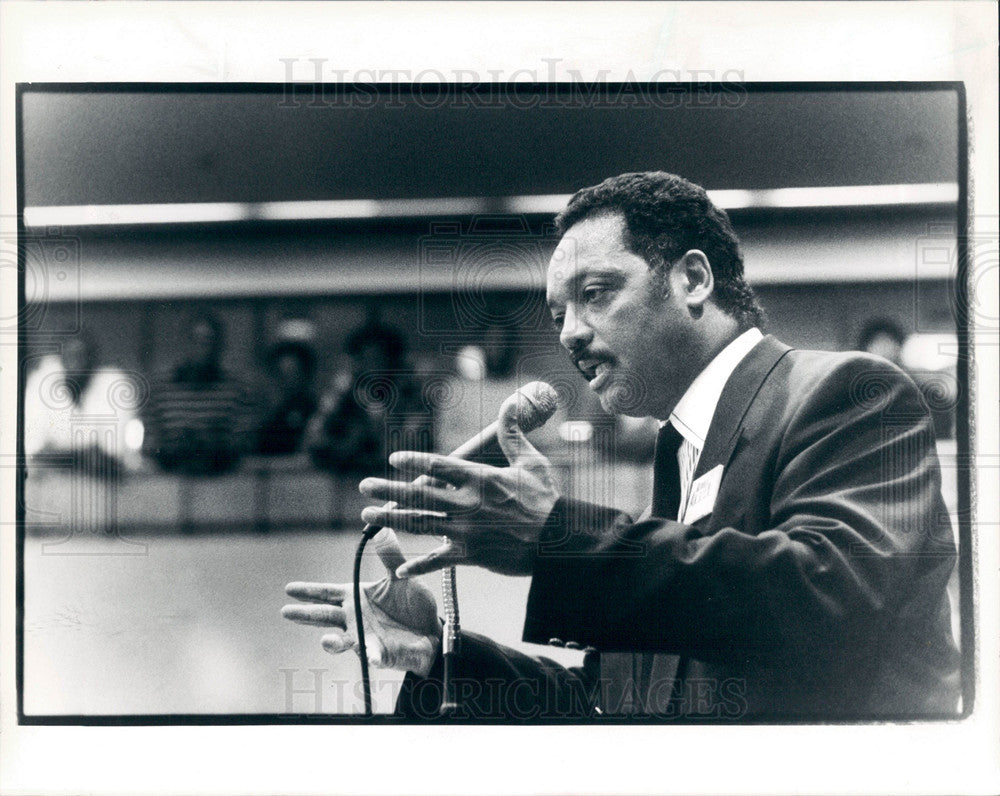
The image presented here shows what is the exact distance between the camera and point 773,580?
2.42 meters

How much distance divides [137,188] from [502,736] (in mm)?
1737

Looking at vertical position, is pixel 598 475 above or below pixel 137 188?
below

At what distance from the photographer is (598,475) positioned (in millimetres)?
2502

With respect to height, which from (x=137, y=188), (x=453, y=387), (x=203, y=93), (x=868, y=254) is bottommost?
(x=453, y=387)

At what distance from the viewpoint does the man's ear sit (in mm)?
2496

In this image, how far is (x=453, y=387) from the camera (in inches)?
99.8

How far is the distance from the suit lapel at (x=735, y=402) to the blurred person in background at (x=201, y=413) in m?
1.19

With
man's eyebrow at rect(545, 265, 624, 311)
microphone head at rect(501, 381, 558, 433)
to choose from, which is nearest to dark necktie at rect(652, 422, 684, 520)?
microphone head at rect(501, 381, 558, 433)

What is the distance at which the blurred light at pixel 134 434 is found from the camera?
256 cm

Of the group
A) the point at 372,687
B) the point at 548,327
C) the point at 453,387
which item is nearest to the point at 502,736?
the point at 372,687

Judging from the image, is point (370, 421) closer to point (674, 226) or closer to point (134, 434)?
point (134, 434)

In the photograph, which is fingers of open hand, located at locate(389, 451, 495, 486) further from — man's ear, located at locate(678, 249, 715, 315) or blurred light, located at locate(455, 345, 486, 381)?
man's ear, located at locate(678, 249, 715, 315)

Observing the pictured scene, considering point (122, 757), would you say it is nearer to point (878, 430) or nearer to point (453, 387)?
point (453, 387)

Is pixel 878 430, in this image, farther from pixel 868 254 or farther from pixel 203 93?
pixel 203 93
